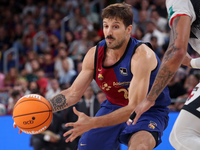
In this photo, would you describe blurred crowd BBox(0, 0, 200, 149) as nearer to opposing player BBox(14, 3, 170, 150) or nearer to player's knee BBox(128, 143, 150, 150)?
opposing player BBox(14, 3, 170, 150)

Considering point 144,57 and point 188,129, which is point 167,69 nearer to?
point 188,129

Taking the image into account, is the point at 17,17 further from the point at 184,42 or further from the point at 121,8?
the point at 184,42

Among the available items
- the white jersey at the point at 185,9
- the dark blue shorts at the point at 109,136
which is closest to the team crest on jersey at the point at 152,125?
the dark blue shorts at the point at 109,136

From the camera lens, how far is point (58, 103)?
4.18 meters

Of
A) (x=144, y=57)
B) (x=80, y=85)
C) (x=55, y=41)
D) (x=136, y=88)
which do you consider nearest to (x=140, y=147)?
(x=136, y=88)

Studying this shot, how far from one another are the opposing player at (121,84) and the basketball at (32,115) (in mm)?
187

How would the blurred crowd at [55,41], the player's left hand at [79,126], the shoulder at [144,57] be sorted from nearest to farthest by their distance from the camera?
the player's left hand at [79,126] < the shoulder at [144,57] < the blurred crowd at [55,41]

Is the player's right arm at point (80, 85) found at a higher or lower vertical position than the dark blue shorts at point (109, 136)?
higher

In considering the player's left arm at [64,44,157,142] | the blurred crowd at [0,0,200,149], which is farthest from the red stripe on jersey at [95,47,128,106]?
the blurred crowd at [0,0,200,149]

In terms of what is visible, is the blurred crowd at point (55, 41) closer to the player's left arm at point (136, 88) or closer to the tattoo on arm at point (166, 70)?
the player's left arm at point (136, 88)

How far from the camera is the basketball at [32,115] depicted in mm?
3896

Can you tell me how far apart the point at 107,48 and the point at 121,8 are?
526 mm

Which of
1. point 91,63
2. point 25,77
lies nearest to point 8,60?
point 25,77

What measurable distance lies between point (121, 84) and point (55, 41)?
7651 mm
